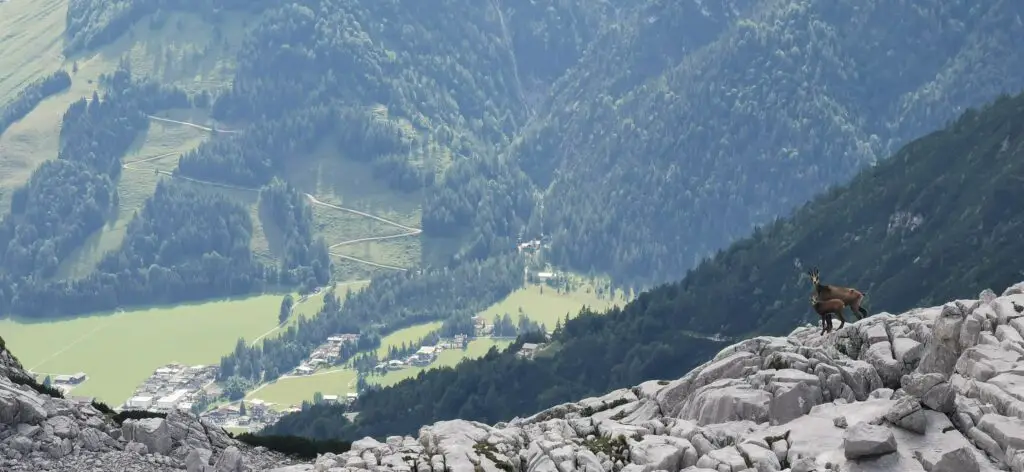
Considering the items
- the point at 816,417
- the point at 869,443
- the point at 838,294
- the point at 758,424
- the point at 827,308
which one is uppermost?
the point at 838,294

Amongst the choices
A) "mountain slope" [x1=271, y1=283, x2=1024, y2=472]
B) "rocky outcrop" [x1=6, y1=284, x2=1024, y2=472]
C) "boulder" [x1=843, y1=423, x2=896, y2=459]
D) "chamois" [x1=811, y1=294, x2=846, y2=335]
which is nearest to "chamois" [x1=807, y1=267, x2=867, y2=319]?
"chamois" [x1=811, y1=294, x2=846, y2=335]

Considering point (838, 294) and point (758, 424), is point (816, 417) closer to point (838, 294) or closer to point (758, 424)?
point (758, 424)

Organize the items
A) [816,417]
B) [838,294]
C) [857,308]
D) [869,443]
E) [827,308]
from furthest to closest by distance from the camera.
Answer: [857,308], [838,294], [827,308], [816,417], [869,443]

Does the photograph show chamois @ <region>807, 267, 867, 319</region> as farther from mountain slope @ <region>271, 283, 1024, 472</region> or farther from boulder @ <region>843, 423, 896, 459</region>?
boulder @ <region>843, 423, 896, 459</region>

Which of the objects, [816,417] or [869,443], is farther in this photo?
[816,417]

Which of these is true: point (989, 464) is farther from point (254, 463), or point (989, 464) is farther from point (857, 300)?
point (254, 463)

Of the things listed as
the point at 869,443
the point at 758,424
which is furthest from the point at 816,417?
the point at 869,443
